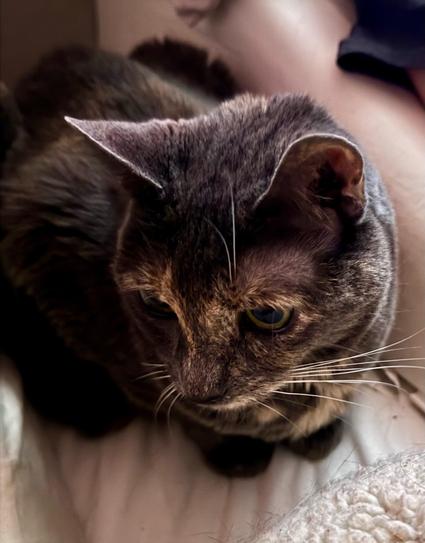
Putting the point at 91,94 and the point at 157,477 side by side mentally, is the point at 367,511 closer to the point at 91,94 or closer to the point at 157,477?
the point at 157,477

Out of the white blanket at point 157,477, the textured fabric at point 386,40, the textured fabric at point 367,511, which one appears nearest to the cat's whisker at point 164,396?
the white blanket at point 157,477

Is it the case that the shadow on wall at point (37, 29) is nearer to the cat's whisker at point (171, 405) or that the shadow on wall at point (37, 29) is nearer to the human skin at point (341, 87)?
the human skin at point (341, 87)

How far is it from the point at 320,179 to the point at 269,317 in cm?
15

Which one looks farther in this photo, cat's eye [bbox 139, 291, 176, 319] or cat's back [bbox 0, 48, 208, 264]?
cat's back [bbox 0, 48, 208, 264]

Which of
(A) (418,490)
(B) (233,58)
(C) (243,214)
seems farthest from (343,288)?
(B) (233,58)

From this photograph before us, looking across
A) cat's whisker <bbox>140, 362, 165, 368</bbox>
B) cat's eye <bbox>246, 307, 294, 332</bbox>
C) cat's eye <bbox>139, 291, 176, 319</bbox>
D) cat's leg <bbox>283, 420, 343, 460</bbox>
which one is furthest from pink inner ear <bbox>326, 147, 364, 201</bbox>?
cat's leg <bbox>283, 420, 343, 460</bbox>

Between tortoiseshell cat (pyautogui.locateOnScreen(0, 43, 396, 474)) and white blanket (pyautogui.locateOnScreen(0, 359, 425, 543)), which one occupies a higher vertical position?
tortoiseshell cat (pyautogui.locateOnScreen(0, 43, 396, 474))

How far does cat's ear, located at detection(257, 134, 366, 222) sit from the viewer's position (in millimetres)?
593

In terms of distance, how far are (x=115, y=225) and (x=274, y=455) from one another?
1.38 ft

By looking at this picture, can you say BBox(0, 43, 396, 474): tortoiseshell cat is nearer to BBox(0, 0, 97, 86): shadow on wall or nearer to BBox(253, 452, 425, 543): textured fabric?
BBox(253, 452, 425, 543): textured fabric

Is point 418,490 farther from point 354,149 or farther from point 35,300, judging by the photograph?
point 35,300

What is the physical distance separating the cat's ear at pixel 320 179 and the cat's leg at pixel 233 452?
0.43 m

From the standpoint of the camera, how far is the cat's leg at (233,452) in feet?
3.19

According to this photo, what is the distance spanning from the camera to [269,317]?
69cm
